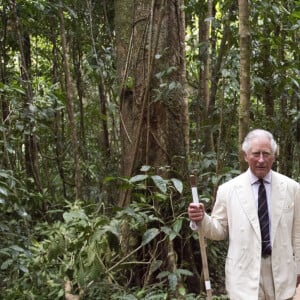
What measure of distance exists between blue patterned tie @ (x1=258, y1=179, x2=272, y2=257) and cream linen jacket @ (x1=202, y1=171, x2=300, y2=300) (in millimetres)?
28

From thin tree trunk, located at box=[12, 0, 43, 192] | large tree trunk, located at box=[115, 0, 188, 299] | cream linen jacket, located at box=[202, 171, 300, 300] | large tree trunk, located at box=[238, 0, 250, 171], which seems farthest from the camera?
thin tree trunk, located at box=[12, 0, 43, 192]

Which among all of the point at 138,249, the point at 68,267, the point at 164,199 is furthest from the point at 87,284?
the point at 164,199

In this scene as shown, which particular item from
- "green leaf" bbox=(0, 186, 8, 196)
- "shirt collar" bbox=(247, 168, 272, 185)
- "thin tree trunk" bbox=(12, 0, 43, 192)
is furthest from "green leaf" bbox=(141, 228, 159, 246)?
"thin tree trunk" bbox=(12, 0, 43, 192)

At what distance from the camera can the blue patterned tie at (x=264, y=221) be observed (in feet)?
9.09

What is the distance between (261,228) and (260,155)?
1.30 ft

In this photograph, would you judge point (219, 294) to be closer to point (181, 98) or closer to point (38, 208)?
point (181, 98)

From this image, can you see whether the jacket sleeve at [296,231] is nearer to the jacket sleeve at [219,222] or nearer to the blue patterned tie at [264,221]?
the blue patterned tie at [264,221]

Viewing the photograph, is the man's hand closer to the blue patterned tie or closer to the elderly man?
the elderly man

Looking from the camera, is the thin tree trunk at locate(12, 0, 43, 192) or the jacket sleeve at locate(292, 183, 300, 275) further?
the thin tree trunk at locate(12, 0, 43, 192)

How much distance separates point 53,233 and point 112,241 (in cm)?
Answer: 88

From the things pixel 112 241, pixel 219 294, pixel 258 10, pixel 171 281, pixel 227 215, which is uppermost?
pixel 258 10

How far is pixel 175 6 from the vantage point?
15.7 feet

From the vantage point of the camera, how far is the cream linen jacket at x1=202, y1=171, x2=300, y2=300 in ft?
9.00

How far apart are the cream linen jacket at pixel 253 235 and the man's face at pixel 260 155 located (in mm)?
106
